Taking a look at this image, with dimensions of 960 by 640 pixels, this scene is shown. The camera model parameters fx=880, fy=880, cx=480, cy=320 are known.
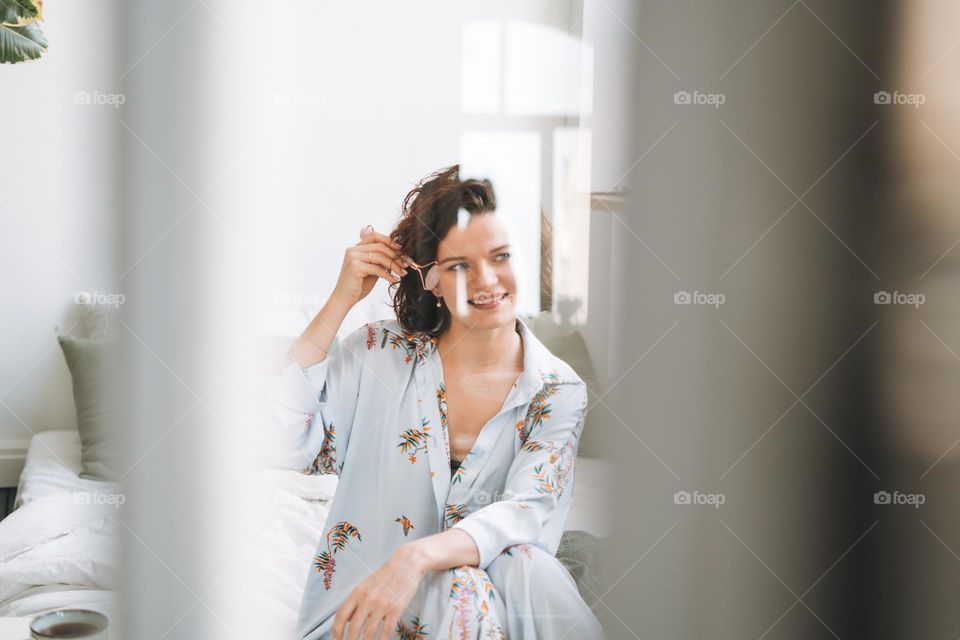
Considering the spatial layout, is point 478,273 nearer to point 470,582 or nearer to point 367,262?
point 367,262

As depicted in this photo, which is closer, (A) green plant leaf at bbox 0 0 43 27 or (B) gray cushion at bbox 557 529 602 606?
(A) green plant leaf at bbox 0 0 43 27

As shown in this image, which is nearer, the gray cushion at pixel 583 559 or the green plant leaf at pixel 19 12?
the green plant leaf at pixel 19 12

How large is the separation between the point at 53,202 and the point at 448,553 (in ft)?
2.17

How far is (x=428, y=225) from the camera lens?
1.10 m

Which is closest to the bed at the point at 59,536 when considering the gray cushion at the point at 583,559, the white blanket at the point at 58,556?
the white blanket at the point at 58,556

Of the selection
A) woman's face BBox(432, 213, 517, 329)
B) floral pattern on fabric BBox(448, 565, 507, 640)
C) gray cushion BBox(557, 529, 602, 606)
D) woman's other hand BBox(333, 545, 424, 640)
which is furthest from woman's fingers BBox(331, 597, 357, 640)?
woman's face BBox(432, 213, 517, 329)

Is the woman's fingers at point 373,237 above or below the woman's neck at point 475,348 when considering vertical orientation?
above

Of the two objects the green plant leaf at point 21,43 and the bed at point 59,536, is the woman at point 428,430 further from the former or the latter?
the green plant leaf at point 21,43

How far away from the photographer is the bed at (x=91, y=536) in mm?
1091

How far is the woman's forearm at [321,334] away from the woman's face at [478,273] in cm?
12

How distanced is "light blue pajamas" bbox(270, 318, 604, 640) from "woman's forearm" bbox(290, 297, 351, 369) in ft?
0.04

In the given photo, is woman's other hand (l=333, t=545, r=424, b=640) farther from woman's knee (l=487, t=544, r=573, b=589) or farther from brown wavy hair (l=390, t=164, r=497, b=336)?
brown wavy hair (l=390, t=164, r=497, b=336)

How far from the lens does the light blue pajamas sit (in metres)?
1.09

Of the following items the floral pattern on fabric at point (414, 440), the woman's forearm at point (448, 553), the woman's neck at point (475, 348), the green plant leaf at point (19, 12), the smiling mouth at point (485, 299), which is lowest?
the woman's forearm at point (448, 553)
